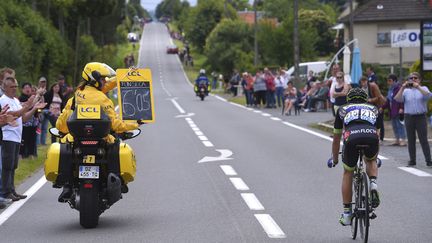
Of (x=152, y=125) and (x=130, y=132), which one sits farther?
(x=152, y=125)

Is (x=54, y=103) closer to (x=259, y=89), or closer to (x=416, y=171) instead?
(x=416, y=171)

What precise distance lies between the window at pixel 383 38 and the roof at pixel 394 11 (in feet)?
4.55

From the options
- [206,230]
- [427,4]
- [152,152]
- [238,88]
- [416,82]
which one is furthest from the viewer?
[427,4]

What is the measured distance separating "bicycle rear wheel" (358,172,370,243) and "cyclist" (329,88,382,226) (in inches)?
3.1

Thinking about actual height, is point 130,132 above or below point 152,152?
above

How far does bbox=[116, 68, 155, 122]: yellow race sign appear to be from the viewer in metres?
11.9

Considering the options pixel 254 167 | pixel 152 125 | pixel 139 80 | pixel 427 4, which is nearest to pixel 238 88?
pixel 427 4

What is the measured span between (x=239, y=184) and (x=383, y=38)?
61882 millimetres

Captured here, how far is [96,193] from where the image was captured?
10.4 metres

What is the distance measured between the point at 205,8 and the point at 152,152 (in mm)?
117531

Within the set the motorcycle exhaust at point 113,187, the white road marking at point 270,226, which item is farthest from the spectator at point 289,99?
the motorcycle exhaust at point 113,187

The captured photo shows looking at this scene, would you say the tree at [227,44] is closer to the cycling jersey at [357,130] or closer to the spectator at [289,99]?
the spectator at [289,99]

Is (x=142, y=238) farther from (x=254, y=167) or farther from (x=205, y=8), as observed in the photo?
(x=205, y=8)

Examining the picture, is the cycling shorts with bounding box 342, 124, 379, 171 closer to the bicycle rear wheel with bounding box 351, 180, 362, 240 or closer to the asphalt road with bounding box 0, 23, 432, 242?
the bicycle rear wheel with bounding box 351, 180, 362, 240
